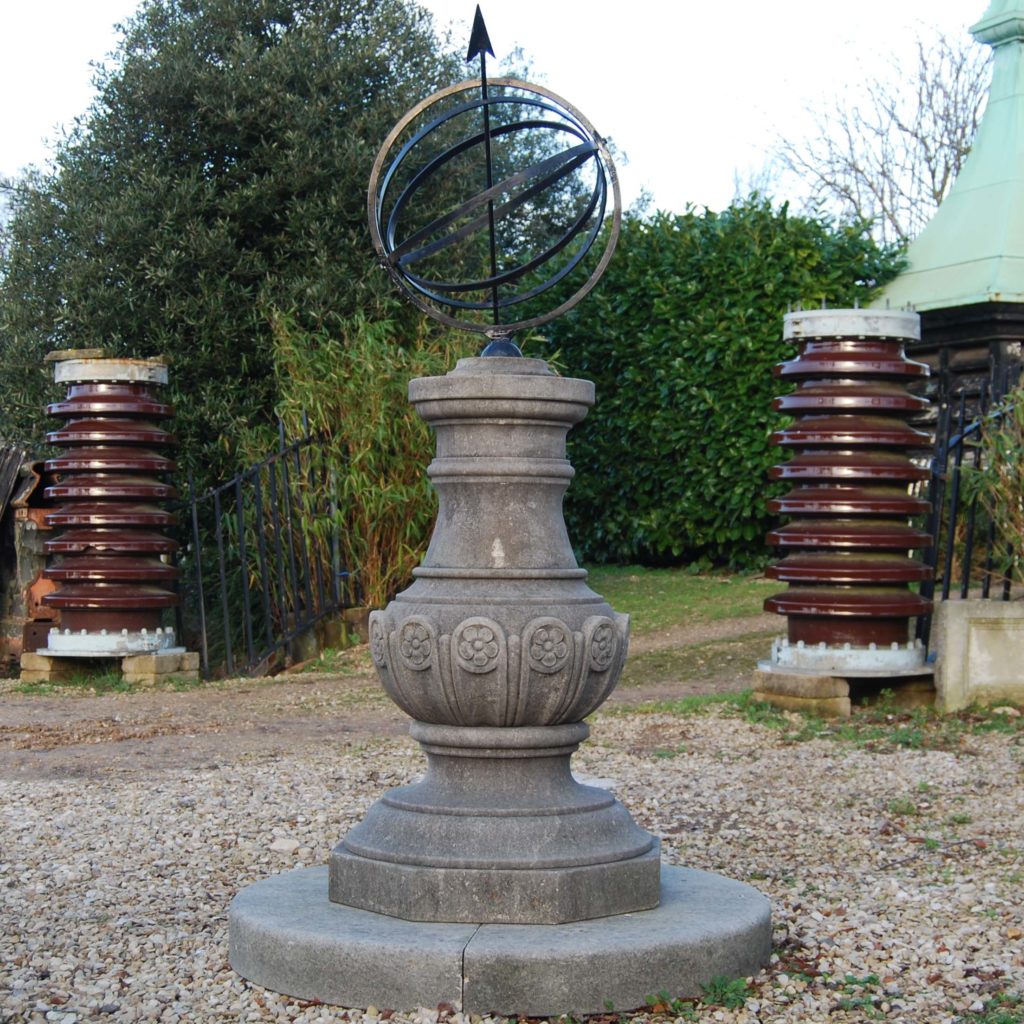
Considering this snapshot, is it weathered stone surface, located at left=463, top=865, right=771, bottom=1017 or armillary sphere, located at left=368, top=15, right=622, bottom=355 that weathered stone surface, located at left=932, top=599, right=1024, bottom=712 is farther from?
weathered stone surface, located at left=463, top=865, right=771, bottom=1017

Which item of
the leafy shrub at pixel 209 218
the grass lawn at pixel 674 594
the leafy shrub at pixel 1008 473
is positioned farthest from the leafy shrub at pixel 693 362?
the leafy shrub at pixel 1008 473

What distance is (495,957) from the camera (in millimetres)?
3320

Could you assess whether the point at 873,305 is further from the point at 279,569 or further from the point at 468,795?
the point at 468,795

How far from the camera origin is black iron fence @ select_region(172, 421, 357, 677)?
394 inches

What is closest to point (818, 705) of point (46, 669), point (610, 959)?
point (610, 959)

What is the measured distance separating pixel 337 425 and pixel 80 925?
677 cm

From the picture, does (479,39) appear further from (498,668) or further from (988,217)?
(988,217)

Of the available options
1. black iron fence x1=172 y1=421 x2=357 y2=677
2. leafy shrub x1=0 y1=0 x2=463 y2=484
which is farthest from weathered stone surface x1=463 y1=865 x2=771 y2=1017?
leafy shrub x1=0 y1=0 x2=463 y2=484

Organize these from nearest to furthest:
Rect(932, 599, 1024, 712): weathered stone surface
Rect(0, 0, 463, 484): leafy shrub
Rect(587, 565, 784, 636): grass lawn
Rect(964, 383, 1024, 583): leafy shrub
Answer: Rect(932, 599, 1024, 712): weathered stone surface → Rect(964, 383, 1024, 583): leafy shrub → Rect(587, 565, 784, 636): grass lawn → Rect(0, 0, 463, 484): leafy shrub

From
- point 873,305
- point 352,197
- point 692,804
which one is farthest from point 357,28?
point 692,804

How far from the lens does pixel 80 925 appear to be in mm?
4043

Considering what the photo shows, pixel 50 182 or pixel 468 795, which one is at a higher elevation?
pixel 50 182

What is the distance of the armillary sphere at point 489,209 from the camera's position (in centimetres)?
404

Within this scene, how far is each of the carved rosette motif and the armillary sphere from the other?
2.67 feet
